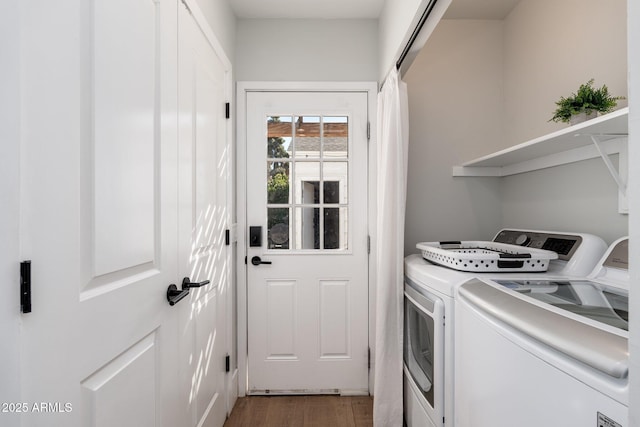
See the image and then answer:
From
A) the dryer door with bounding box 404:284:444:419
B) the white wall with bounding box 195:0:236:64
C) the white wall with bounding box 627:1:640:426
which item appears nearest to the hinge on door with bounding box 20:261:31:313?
the white wall with bounding box 627:1:640:426

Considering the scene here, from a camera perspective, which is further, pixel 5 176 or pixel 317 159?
pixel 317 159

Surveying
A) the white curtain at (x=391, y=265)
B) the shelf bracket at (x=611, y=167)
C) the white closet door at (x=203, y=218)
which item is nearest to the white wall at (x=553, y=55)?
the shelf bracket at (x=611, y=167)

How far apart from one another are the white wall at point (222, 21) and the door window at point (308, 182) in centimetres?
52

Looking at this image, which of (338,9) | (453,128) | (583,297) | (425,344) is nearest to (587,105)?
(583,297)

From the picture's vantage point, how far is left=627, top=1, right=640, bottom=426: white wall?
14.9 inches

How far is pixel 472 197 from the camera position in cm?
235

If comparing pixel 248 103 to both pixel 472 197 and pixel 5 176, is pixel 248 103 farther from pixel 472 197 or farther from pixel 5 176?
pixel 5 176

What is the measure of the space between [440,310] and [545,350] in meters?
0.63

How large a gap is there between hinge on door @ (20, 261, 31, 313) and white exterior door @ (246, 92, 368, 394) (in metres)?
1.68

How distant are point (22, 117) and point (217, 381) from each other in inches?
66.1

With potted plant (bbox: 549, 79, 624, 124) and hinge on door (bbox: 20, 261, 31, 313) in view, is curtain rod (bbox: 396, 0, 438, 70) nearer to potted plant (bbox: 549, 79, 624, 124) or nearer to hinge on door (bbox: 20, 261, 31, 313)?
Result: potted plant (bbox: 549, 79, 624, 124)

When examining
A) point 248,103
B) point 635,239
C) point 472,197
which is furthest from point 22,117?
point 472,197

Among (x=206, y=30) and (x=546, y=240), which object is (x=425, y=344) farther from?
(x=206, y=30)

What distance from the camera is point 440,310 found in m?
1.41
